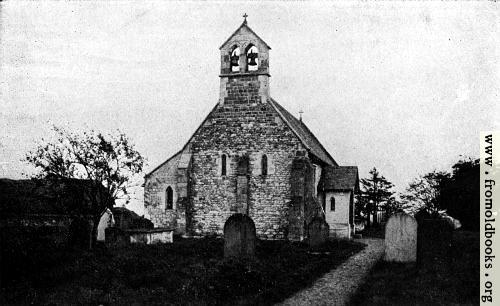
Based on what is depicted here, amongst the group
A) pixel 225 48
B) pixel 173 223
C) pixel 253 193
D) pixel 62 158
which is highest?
pixel 225 48

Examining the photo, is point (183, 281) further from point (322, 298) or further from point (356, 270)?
point (356, 270)

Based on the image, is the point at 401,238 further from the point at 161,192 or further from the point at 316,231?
the point at 161,192

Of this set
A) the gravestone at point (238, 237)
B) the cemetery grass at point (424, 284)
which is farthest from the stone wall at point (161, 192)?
the cemetery grass at point (424, 284)

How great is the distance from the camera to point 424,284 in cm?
1245

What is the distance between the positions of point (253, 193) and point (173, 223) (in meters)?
5.51

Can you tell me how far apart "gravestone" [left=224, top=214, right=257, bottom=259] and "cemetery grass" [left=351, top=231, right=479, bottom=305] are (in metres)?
3.58

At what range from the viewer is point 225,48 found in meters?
30.0

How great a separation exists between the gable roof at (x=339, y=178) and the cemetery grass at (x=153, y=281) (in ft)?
56.8

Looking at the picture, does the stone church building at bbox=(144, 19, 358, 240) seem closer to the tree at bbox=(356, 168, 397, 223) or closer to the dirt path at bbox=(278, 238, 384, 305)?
the dirt path at bbox=(278, 238, 384, 305)

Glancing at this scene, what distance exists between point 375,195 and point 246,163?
101ft

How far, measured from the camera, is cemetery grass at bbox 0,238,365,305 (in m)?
10.9

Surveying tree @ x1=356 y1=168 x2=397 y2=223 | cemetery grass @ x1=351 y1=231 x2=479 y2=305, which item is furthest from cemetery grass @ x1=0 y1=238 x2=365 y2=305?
tree @ x1=356 y1=168 x2=397 y2=223

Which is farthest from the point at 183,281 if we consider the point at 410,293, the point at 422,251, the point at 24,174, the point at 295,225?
the point at 295,225

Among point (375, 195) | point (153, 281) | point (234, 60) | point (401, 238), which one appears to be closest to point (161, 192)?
point (234, 60)
